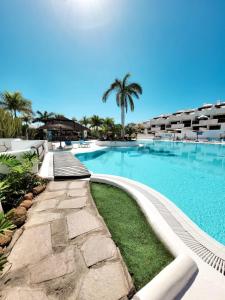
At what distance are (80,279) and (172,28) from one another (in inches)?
668

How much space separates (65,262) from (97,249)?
479 mm

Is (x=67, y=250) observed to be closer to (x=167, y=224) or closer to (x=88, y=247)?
(x=88, y=247)

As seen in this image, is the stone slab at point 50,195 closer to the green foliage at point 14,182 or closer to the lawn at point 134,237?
the green foliage at point 14,182

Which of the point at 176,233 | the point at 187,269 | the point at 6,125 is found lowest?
the point at 176,233

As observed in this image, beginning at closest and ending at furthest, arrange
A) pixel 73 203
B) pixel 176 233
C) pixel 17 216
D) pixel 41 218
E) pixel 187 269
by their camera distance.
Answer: pixel 187 269
pixel 176 233
pixel 17 216
pixel 41 218
pixel 73 203

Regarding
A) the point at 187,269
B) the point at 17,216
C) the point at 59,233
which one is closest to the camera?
the point at 187,269

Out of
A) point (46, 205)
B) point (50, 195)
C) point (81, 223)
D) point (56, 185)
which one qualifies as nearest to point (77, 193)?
point (50, 195)

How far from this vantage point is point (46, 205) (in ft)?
11.6

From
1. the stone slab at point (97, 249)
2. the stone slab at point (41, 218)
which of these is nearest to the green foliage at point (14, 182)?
the stone slab at point (41, 218)

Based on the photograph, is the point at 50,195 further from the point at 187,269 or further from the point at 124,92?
the point at 124,92

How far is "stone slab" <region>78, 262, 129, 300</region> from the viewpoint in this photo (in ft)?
5.00

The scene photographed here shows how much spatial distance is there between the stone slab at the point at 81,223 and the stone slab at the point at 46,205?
2.39ft

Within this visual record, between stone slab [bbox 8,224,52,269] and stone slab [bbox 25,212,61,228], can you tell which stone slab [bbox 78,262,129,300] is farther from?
stone slab [bbox 25,212,61,228]

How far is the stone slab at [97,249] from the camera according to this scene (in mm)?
1993
